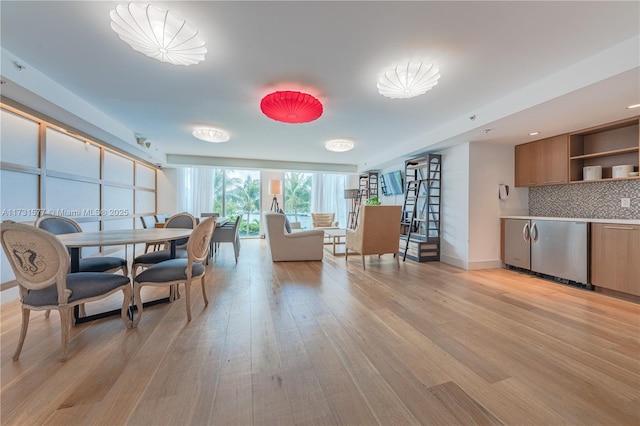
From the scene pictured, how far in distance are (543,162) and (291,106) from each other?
4.10m

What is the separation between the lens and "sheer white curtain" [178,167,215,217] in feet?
23.8

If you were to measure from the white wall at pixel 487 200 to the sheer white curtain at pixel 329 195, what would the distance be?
188 inches

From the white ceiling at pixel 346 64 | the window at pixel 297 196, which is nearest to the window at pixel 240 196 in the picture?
the window at pixel 297 196

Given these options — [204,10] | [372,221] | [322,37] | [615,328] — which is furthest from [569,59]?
[204,10]

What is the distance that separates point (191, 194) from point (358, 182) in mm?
5392

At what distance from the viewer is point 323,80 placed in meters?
2.57

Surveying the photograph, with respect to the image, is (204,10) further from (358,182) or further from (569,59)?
(358,182)

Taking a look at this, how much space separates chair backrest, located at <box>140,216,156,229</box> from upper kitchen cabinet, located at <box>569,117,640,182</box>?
6.83 m

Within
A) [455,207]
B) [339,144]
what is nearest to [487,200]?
[455,207]

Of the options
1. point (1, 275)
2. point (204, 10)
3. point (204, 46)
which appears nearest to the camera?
point (204, 10)

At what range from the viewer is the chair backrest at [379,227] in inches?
155

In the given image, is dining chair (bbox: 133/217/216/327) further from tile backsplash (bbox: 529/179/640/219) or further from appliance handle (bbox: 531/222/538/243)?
tile backsplash (bbox: 529/179/640/219)

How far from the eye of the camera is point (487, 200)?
4152 millimetres

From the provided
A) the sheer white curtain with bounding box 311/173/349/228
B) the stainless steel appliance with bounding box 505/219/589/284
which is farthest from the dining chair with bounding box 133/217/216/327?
the sheer white curtain with bounding box 311/173/349/228
